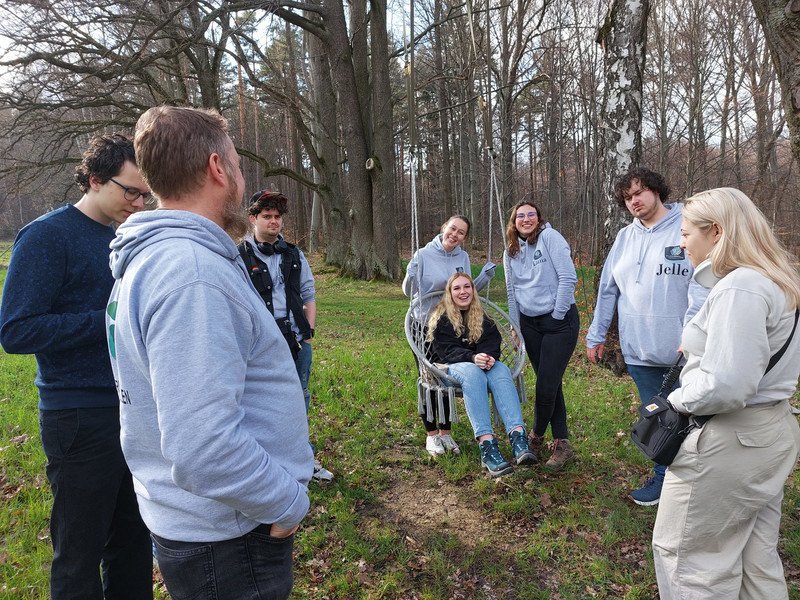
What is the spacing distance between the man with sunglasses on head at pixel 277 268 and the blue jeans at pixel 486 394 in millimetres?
1123

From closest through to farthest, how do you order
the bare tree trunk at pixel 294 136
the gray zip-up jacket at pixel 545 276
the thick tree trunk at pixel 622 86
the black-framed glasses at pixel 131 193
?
the black-framed glasses at pixel 131 193 < the gray zip-up jacket at pixel 545 276 < the thick tree trunk at pixel 622 86 < the bare tree trunk at pixel 294 136

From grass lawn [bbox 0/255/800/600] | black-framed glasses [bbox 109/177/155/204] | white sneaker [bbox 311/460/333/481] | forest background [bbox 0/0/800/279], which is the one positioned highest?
forest background [bbox 0/0/800/279]

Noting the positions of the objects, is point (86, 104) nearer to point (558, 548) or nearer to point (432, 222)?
point (558, 548)

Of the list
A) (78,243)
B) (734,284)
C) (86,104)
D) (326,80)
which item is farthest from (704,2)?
(78,243)

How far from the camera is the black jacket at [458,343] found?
13.1ft

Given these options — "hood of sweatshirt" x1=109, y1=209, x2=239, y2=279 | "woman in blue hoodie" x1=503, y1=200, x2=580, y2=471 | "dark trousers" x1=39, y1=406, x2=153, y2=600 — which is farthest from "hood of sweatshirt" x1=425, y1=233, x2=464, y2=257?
"hood of sweatshirt" x1=109, y1=209, x2=239, y2=279

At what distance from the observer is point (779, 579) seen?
2027 millimetres

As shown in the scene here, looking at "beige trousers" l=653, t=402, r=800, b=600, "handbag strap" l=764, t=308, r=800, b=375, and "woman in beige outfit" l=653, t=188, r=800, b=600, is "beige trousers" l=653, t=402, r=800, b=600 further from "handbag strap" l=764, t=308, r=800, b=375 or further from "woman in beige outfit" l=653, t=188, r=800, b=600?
"handbag strap" l=764, t=308, r=800, b=375

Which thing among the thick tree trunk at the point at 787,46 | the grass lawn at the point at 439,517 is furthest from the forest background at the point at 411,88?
the grass lawn at the point at 439,517

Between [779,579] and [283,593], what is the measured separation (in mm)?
1886

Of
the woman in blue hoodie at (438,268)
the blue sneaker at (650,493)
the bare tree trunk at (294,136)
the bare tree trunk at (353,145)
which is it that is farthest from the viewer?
the bare tree trunk at (294,136)

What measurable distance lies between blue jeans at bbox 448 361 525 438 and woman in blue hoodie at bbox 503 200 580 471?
23 centimetres

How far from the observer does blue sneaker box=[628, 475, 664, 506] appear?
327 centimetres

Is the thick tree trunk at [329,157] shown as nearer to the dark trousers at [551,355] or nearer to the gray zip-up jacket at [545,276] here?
the gray zip-up jacket at [545,276]
